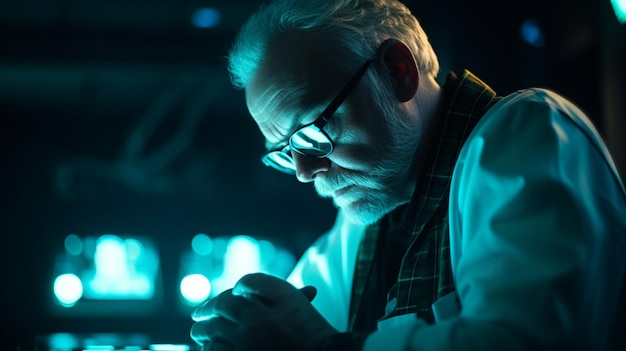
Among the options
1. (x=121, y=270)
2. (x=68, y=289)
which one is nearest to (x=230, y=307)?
(x=121, y=270)

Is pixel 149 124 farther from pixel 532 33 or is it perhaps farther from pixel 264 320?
pixel 264 320

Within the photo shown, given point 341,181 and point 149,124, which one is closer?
point 341,181

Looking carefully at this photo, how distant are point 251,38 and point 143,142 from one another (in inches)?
107

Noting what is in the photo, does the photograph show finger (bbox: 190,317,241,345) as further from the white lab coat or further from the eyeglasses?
the eyeglasses

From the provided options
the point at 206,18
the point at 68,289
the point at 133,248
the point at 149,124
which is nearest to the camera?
the point at 206,18

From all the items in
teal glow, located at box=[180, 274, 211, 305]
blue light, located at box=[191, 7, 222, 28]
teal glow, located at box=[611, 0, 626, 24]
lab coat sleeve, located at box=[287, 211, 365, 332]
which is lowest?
teal glow, located at box=[180, 274, 211, 305]

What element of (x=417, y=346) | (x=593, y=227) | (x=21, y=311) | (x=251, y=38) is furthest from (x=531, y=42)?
(x=21, y=311)

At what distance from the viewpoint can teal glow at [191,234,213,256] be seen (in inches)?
139

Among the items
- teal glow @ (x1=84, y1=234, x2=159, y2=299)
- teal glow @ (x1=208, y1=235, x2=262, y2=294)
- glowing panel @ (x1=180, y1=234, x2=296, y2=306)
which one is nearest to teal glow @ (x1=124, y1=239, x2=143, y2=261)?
teal glow @ (x1=84, y1=234, x2=159, y2=299)

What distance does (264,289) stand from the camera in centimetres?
80

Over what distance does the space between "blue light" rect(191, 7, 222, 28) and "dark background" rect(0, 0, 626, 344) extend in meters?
0.03

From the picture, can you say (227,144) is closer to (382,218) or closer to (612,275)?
(382,218)

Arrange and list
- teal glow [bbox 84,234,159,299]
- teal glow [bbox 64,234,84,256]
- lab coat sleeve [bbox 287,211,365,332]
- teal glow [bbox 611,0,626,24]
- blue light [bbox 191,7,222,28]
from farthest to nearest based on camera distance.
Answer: teal glow [bbox 64,234,84,256] < teal glow [bbox 84,234,159,299] < blue light [bbox 191,7,222,28] < teal glow [bbox 611,0,626,24] < lab coat sleeve [bbox 287,211,365,332]

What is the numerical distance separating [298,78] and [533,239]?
49 centimetres
